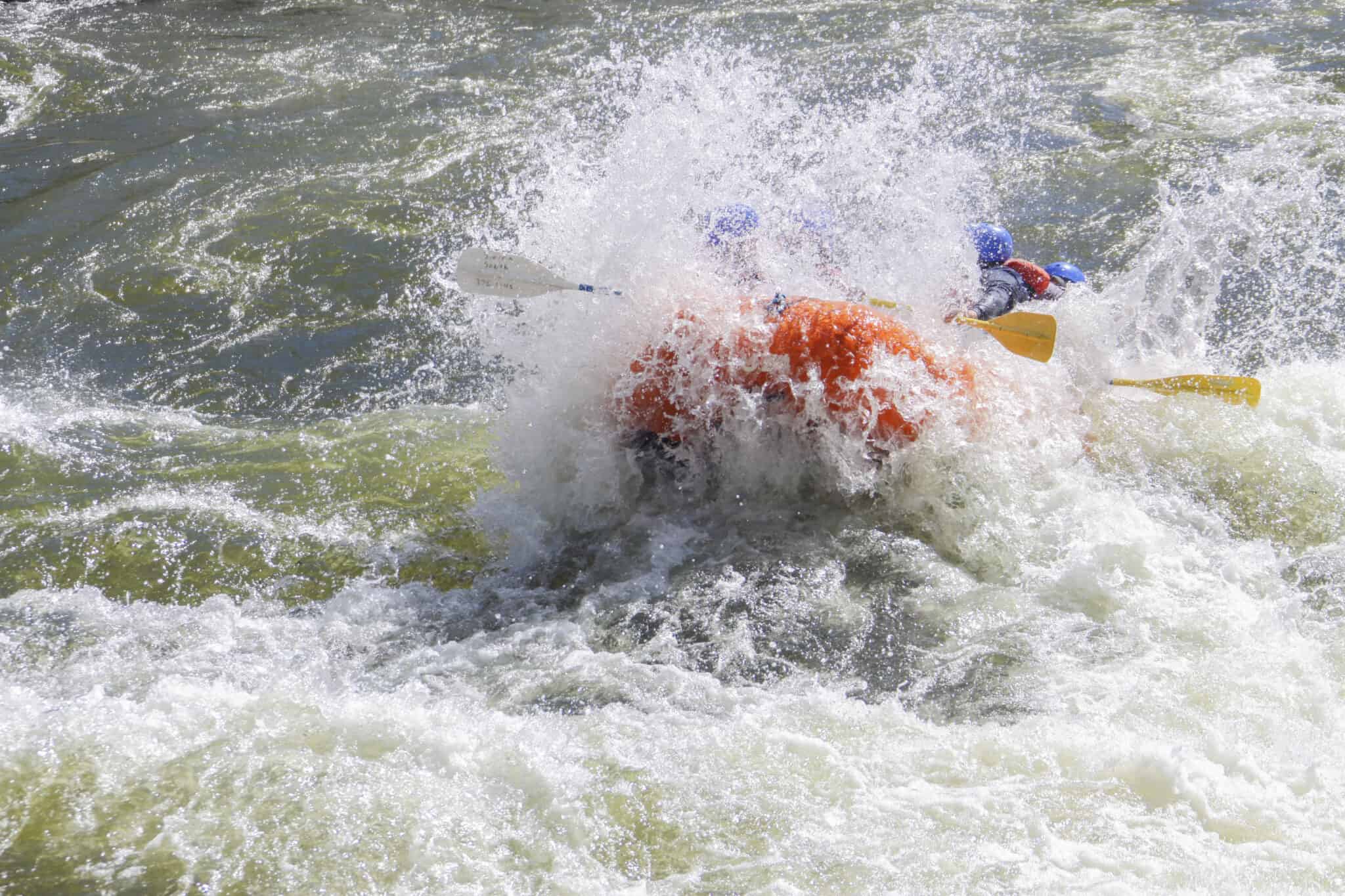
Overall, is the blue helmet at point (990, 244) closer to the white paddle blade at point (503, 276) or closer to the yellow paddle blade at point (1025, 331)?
the yellow paddle blade at point (1025, 331)

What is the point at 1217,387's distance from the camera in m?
5.05

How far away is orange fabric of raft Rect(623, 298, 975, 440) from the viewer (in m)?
4.39

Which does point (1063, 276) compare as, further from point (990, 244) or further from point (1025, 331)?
point (1025, 331)

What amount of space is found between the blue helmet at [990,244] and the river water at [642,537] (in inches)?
7.1

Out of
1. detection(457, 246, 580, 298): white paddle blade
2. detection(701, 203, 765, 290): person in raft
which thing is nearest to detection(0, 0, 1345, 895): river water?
detection(701, 203, 765, 290): person in raft

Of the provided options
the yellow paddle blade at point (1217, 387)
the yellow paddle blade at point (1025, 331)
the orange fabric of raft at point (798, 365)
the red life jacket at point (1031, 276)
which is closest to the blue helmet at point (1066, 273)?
the red life jacket at point (1031, 276)

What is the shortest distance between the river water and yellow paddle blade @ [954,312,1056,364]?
18cm

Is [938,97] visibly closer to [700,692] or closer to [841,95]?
[841,95]

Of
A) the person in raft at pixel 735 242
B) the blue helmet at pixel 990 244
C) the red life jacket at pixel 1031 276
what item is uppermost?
the person in raft at pixel 735 242

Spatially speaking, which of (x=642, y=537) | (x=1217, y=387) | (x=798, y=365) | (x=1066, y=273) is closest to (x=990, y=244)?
(x=1066, y=273)

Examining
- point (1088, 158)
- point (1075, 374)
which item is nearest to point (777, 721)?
point (1075, 374)

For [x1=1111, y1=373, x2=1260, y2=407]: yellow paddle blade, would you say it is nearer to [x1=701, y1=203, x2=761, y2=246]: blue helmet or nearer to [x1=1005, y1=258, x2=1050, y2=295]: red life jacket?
[x1=1005, y1=258, x2=1050, y2=295]: red life jacket

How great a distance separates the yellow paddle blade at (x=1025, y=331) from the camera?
15.2ft

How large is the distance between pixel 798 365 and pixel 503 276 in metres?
1.23
